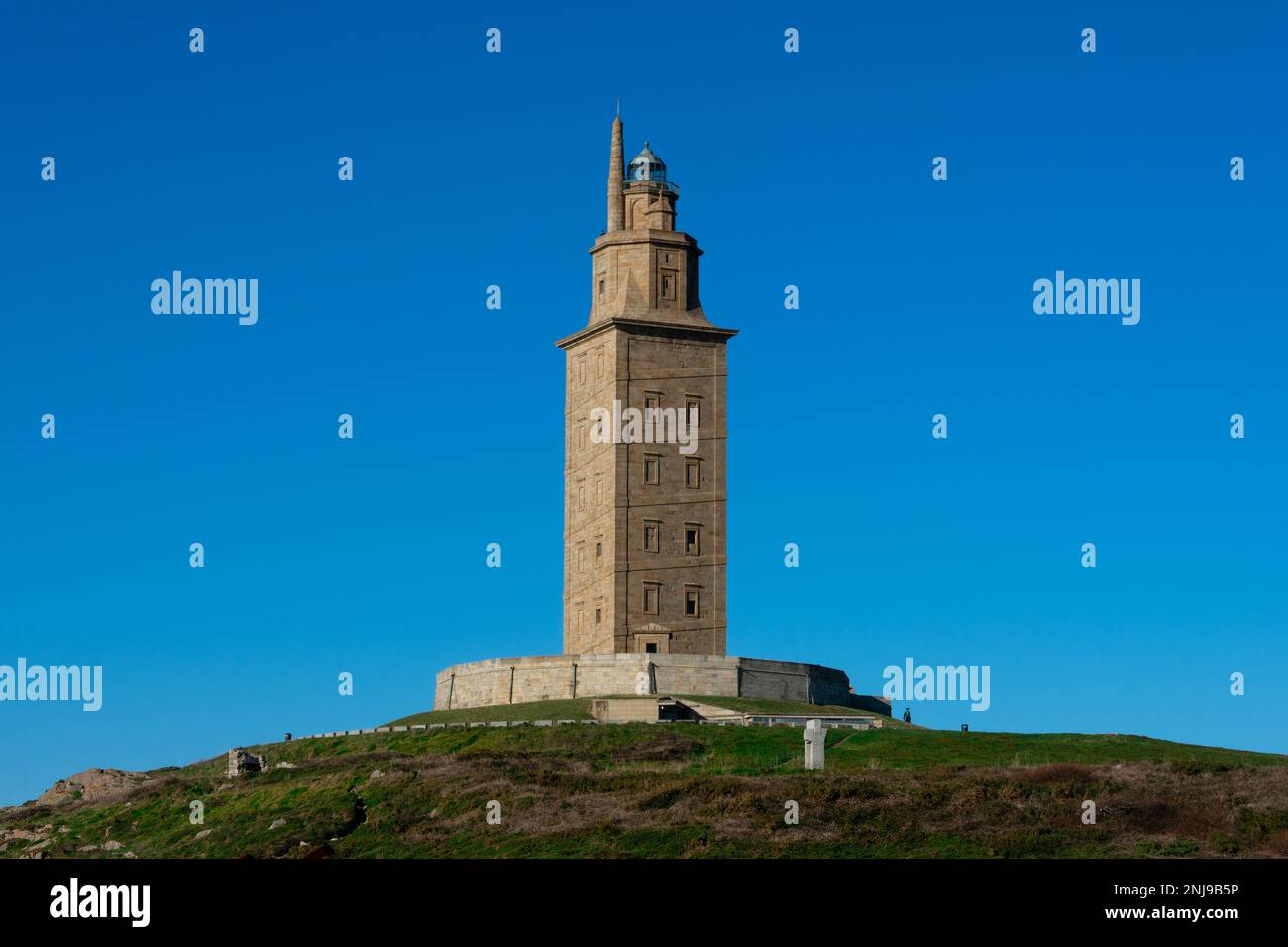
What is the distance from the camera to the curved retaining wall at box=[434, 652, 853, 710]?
85.8 metres

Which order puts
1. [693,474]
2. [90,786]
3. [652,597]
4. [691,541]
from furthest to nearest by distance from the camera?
[693,474] → [691,541] → [652,597] → [90,786]

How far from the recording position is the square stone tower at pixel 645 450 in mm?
90812

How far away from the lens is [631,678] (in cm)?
8575

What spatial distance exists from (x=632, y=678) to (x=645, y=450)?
414 inches

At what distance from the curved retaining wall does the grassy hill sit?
883 cm

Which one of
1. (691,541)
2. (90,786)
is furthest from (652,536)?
(90,786)

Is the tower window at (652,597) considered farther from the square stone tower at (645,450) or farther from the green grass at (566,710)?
the green grass at (566,710)

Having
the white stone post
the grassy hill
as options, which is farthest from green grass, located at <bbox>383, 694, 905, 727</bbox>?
the white stone post

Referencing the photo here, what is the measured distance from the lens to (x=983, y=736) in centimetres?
7394

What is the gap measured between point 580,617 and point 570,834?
37844 mm

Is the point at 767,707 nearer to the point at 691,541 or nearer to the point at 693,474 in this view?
the point at 691,541

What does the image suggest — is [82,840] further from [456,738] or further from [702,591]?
[702,591]

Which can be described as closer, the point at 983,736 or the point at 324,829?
the point at 324,829
